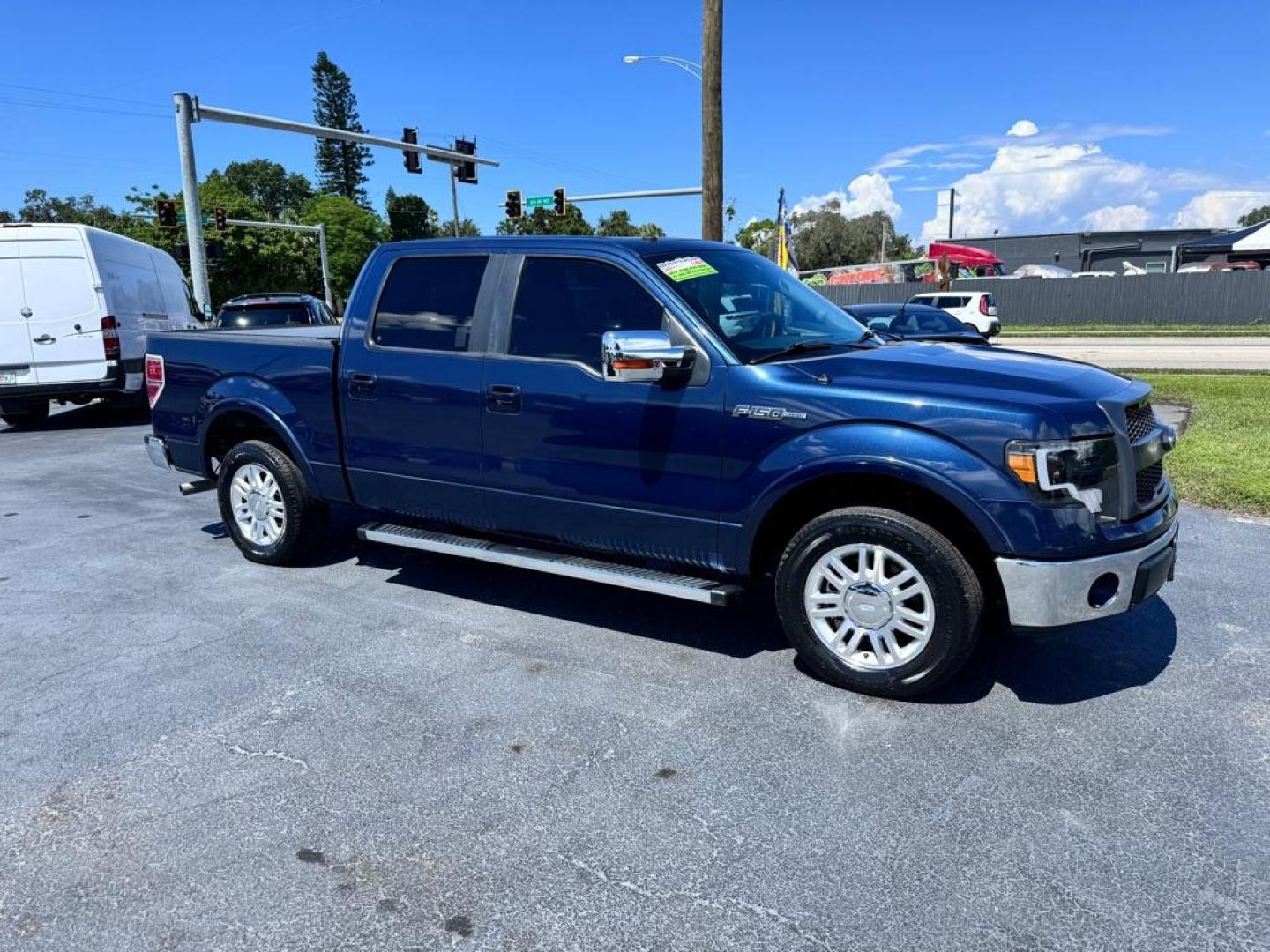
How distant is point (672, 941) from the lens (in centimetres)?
241

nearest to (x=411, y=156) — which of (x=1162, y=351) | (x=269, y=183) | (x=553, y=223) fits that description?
(x=1162, y=351)

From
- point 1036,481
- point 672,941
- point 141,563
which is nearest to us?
point 672,941

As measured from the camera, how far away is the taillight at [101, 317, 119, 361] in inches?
454

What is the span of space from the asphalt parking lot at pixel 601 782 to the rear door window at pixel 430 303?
4.89ft

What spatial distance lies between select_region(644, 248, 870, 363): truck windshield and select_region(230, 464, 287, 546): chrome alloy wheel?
293 cm

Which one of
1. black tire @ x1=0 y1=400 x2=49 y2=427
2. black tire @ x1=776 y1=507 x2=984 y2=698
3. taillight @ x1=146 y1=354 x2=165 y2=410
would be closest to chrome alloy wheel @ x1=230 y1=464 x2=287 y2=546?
taillight @ x1=146 y1=354 x2=165 y2=410

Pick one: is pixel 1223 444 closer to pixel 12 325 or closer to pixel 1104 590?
pixel 1104 590

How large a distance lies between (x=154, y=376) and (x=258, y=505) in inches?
48.8

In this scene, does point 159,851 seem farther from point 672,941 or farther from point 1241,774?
point 1241,774

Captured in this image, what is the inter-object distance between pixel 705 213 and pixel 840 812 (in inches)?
539

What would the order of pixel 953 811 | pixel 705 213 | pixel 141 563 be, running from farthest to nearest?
pixel 705 213, pixel 141 563, pixel 953 811


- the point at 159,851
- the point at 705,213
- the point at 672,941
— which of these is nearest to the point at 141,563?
the point at 159,851

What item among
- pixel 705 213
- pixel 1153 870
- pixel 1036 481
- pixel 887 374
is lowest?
pixel 1153 870

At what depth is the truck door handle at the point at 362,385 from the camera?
16.4ft
